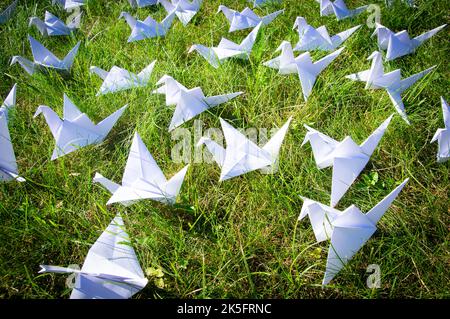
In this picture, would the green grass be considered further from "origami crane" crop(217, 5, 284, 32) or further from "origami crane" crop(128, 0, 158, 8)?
"origami crane" crop(128, 0, 158, 8)

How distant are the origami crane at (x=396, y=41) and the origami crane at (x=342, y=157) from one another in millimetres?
604

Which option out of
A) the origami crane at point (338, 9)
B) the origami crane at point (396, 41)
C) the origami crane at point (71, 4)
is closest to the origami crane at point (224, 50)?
the origami crane at point (338, 9)

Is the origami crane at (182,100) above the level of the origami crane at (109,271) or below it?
above

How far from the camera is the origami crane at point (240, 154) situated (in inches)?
45.9

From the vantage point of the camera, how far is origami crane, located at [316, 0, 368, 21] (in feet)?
6.05

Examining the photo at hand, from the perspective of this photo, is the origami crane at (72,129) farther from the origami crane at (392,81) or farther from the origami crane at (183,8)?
the origami crane at (392,81)

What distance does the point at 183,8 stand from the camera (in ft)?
6.44

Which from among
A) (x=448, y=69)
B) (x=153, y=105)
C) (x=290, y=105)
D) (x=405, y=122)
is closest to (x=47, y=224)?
(x=153, y=105)

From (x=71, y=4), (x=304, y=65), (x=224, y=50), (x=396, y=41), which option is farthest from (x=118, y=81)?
(x=396, y=41)

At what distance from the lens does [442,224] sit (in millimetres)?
1145

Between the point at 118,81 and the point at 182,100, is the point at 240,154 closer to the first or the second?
the point at 182,100

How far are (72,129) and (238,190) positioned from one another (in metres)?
0.62

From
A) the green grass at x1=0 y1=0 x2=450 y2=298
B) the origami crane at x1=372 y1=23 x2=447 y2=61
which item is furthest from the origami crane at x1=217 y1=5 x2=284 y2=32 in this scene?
the origami crane at x1=372 y1=23 x2=447 y2=61
